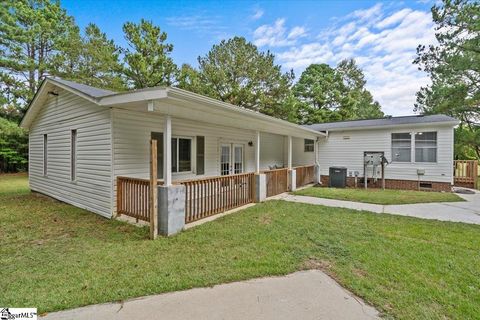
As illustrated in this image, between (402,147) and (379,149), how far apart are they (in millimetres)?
920

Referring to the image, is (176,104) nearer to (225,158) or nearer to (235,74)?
(225,158)

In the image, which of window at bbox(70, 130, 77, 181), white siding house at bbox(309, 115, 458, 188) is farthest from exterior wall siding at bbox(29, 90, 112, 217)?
white siding house at bbox(309, 115, 458, 188)

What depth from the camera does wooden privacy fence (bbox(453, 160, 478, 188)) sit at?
453 inches

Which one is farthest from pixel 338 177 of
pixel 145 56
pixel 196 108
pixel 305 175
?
pixel 145 56

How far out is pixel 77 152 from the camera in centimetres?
693

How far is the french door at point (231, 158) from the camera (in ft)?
31.2

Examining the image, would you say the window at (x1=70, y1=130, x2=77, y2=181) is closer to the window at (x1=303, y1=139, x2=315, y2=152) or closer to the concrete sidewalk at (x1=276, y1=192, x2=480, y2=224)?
the concrete sidewalk at (x1=276, y1=192, x2=480, y2=224)

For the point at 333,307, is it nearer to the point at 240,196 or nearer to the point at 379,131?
the point at 240,196

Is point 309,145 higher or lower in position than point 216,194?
higher

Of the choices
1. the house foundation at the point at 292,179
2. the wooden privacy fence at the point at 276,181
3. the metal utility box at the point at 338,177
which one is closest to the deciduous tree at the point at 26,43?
the wooden privacy fence at the point at 276,181

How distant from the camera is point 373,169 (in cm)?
1169

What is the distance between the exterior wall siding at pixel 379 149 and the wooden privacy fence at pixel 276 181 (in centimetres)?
412

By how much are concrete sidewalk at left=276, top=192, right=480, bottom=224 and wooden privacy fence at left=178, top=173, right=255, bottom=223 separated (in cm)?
177

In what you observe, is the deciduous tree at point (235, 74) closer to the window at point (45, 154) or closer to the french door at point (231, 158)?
the french door at point (231, 158)
